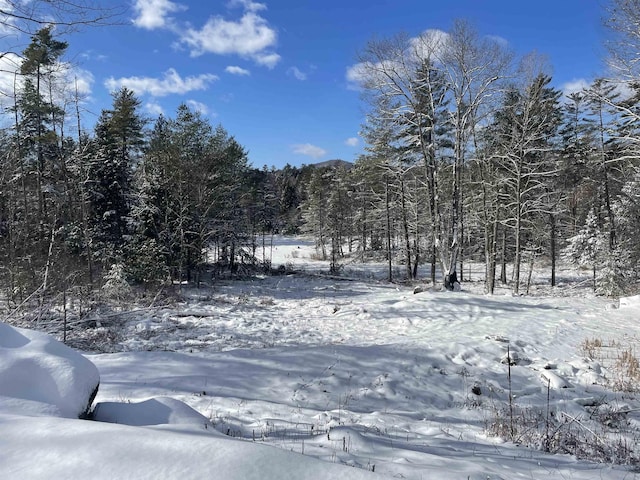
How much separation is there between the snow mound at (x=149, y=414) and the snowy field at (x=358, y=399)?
0.06 feet

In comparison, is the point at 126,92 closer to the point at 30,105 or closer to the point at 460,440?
the point at 30,105

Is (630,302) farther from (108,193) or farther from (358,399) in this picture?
(108,193)

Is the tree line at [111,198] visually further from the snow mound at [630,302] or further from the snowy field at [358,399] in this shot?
the snow mound at [630,302]

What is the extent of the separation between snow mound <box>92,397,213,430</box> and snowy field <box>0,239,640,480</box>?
17 mm

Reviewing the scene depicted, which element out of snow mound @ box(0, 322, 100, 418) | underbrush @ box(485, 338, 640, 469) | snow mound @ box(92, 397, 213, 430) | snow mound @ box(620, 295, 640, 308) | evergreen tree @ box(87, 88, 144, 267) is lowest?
underbrush @ box(485, 338, 640, 469)

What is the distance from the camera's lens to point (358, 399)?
5688mm

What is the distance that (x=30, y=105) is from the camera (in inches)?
613

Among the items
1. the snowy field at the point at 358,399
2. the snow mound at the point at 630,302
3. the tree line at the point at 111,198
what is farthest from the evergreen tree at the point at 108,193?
the snow mound at the point at 630,302

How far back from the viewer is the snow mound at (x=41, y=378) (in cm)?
260

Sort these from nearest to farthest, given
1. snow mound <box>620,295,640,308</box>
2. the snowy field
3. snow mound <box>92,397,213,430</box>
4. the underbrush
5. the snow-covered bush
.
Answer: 1. the snowy field
2. snow mound <box>92,397,213,430</box>
3. the underbrush
4. snow mound <box>620,295,640,308</box>
5. the snow-covered bush

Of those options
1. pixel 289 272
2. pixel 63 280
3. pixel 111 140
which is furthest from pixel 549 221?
pixel 111 140

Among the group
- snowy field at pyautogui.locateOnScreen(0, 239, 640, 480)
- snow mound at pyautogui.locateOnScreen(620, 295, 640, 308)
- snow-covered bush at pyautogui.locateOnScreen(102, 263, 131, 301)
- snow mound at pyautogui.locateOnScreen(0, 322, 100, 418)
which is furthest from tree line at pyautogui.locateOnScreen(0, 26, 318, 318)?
snow mound at pyautogui.locateOnScreen(620, 295, 640, 308)

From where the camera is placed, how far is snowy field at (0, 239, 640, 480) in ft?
5.99

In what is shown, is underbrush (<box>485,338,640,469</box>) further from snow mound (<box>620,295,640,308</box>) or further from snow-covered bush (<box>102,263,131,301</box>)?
snow-covered bush (<box>102,263,131,301</box>)
